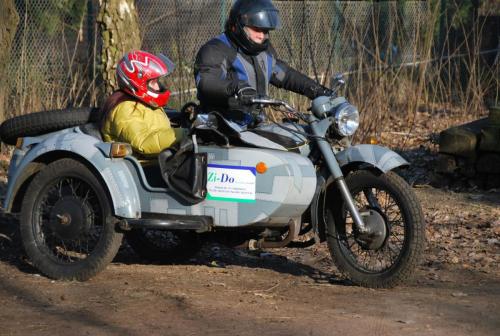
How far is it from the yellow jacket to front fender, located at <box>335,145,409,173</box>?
105 cm

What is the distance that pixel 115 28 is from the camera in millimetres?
10891

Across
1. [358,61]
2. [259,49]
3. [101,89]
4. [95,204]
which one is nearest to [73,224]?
[95,204]

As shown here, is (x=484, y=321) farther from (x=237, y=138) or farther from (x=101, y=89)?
(x=101, y=89)

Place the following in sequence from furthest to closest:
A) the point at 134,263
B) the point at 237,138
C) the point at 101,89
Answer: the point at 101,89 → the point at 134,263 → the point at 237,138

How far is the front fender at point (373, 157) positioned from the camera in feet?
20.5

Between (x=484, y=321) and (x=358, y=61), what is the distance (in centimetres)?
702

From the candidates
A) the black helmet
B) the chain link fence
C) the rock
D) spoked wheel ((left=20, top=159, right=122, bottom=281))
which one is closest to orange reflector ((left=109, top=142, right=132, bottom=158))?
spoked wheel ((left=20, top=159, right=122, bottom=281))

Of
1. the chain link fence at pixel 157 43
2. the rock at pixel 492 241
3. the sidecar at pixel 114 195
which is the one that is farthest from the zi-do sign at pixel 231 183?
the chain link fence at pixel 157 43

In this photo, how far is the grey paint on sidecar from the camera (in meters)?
6.30

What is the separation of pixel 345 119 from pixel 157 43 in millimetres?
7492

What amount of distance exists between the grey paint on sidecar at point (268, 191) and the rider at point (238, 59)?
298 mm

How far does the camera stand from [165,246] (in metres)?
7.57

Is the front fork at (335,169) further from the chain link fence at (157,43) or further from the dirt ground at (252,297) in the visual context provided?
the chain link fence at (157,43)

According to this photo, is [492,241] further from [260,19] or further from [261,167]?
[260,19]
